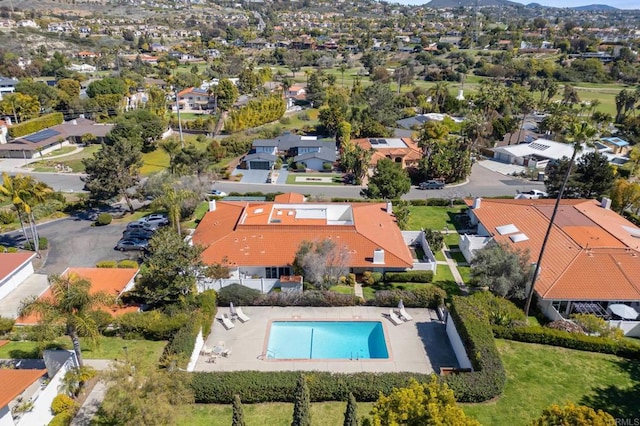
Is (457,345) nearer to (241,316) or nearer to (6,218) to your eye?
(241,316)

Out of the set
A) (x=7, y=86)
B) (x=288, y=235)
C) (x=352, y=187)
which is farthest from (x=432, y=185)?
(x=7, y=86)

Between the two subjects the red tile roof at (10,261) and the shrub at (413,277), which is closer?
the red tile roof at (10,261)

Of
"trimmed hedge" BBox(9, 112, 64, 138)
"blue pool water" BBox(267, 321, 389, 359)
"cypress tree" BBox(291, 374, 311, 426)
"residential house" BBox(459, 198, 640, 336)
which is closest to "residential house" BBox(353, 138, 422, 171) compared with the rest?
"residential house" BBox(459, 198, 640, 336)

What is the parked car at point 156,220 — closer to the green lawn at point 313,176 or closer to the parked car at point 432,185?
the green lawn at point 313,176

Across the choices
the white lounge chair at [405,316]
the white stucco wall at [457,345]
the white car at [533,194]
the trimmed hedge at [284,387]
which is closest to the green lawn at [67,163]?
the trimmed hedge at [284,387]

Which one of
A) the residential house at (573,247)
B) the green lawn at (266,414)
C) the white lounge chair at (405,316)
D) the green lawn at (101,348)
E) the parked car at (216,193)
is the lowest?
the parked car at (216,193)

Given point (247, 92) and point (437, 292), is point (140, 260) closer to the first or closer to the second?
point (437, 292)
